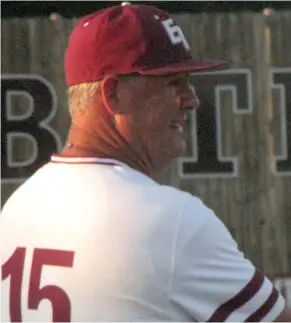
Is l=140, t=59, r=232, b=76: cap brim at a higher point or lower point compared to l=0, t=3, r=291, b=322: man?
higher

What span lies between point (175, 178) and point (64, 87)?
78 cm

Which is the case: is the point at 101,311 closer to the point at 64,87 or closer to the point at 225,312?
the point at 225,312

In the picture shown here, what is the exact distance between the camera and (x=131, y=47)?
1.41m

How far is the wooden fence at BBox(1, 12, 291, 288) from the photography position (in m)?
3.85

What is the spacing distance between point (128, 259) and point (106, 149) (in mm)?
245

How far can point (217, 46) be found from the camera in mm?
3877

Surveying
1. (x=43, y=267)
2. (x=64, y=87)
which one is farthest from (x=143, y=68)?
(x=64, y=87)

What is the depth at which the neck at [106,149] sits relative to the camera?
1.41 metres

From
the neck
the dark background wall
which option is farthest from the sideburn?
the dark background wall

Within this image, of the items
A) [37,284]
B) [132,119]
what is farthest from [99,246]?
[132,119]

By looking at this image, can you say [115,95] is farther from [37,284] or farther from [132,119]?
[37,284]

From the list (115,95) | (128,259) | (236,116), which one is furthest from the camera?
(236,116)

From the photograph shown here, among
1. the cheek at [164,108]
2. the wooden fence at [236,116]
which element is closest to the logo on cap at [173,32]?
the cheek at [164,108]

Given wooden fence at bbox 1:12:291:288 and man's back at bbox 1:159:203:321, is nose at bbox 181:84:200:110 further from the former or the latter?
wooden fence at bbox 1:12:291:288
